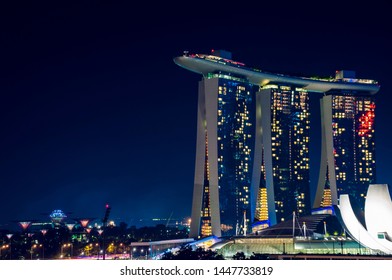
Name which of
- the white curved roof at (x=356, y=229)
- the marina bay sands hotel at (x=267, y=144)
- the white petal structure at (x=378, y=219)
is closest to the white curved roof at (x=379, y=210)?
the white petal structure at (x=378, y=219)

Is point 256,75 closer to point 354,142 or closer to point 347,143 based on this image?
point 347,143

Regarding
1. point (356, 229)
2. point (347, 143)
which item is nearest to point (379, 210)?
point (356, 229)

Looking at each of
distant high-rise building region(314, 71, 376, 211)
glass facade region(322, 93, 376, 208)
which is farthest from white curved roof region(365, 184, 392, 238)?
distant high-rise building region(314, 71, 376, 211)

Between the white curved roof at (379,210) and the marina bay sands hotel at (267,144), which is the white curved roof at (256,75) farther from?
the white curved roof at (379,210)

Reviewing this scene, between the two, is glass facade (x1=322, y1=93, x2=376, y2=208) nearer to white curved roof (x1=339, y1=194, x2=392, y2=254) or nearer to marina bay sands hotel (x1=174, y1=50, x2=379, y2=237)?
marina bay sands hotel (x1=174, y1=50, x2=379, y2=237)
